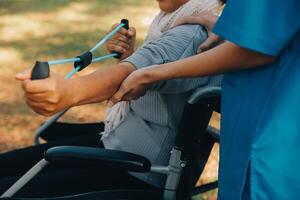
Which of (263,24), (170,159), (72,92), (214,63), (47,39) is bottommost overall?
(47,39)

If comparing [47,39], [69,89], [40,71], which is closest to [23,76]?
[40,71]

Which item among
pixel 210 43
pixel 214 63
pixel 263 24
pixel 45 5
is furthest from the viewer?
Result: pixel 45 5

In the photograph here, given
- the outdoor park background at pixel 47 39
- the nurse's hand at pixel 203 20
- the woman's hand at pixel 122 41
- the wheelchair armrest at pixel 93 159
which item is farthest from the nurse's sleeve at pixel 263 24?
the outdoor park background at pixel 47 39

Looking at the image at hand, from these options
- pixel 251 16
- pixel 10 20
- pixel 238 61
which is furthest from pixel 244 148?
pixel 10 20

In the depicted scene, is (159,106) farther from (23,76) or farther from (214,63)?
(23,76)

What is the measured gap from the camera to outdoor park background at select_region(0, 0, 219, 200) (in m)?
3.92

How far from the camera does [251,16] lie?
1171mm

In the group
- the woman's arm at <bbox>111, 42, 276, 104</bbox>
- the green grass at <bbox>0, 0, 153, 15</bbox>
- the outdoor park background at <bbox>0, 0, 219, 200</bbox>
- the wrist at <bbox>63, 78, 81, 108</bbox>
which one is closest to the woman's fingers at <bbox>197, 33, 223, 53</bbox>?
the woman's arm at <bbox>111, 42, 276, 104</bbox>

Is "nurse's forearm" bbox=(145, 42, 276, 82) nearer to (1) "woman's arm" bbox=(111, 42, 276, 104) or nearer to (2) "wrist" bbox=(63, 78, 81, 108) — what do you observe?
(1) "woman's arm" bbox=(111, 42, 276, 104)

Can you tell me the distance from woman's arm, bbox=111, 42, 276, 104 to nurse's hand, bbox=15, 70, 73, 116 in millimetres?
203

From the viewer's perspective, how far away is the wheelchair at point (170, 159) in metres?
1.60

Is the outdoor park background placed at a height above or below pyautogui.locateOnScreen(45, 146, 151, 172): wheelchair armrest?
below

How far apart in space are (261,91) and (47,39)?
4.91 meters

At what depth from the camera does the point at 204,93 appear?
1587 mm
